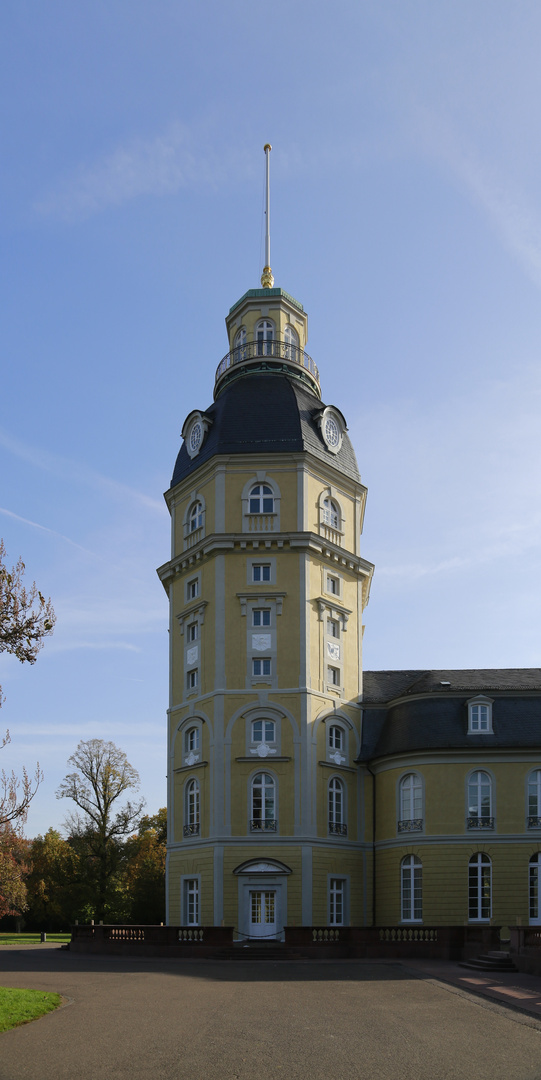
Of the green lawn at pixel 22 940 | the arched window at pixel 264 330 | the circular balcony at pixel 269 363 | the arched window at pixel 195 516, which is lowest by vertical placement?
the green lawn at pixel 22 940

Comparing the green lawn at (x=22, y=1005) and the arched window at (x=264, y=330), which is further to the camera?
the arched window at (x=264, y=330)

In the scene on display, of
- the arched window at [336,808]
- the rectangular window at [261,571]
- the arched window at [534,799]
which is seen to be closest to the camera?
the arched window at [534,799]

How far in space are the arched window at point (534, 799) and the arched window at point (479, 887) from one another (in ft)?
7.85

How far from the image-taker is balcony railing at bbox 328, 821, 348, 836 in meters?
42.0

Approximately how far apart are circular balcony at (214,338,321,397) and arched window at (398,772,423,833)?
63.2 ft

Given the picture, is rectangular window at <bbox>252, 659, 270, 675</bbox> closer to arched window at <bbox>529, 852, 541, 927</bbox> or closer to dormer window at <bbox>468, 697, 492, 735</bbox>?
dormer window at <bbox>468, 697, 492, 735</bbox>

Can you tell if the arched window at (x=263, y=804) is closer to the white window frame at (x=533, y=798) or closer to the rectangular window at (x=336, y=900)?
the rectangular window at (x=336, y=900)

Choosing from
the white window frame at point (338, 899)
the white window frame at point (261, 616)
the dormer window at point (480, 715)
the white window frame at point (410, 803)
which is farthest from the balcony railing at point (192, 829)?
the dormer window at point (480, 715)

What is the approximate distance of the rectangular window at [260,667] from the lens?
42.5 m

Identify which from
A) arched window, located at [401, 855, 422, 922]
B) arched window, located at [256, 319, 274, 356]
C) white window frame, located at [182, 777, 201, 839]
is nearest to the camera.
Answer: arched window, located at [401, 855, 422, 922]

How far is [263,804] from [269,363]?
827 inches

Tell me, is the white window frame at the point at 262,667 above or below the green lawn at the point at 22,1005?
above

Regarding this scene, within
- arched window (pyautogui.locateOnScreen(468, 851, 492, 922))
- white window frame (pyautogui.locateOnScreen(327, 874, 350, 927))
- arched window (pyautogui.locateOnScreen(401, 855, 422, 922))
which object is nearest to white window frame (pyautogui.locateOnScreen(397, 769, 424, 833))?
arched window (pyautogui.locateOnScreen(401, 855, 422, 922))

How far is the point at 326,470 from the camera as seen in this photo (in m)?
45.8
